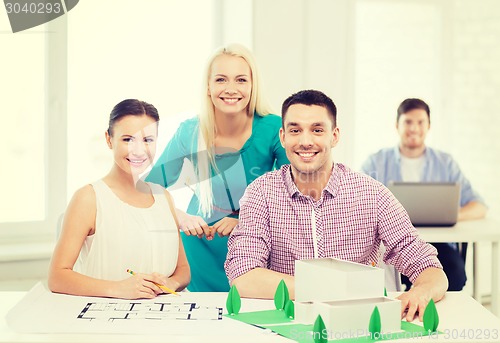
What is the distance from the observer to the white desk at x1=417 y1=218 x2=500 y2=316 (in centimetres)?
306

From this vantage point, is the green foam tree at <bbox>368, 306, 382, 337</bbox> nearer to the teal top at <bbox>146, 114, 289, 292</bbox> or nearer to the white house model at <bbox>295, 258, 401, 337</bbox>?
the white house model at <bbox>295, 258, 401, 337</bbox>

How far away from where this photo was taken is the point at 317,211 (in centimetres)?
213

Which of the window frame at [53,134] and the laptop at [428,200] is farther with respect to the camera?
the window frame at [53,134]

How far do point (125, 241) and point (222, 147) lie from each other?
56 centimetres

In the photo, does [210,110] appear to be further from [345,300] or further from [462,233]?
[462,233]

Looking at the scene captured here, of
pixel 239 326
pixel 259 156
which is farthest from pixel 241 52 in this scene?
pixel 239 326

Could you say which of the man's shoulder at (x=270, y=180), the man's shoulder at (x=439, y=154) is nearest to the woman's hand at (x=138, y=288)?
the man's shoulder at (x=270, y=180)

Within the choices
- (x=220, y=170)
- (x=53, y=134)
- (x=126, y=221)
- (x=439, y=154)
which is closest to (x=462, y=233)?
(x=439, y=154)

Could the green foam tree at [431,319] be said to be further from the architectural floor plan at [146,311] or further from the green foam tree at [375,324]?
the architectural floor plan at [146,311]

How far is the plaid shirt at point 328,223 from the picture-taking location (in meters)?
2.09

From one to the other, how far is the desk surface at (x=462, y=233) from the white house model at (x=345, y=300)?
153cm

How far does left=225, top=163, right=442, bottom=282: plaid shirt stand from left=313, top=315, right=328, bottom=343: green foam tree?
0.66m

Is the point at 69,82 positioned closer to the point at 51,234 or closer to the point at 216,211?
the point at 51,234

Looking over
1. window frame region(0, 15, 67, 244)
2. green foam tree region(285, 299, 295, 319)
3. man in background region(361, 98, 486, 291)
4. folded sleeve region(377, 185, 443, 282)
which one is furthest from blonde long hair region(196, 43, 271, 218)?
man in background region(361, 98, 486, 291)
